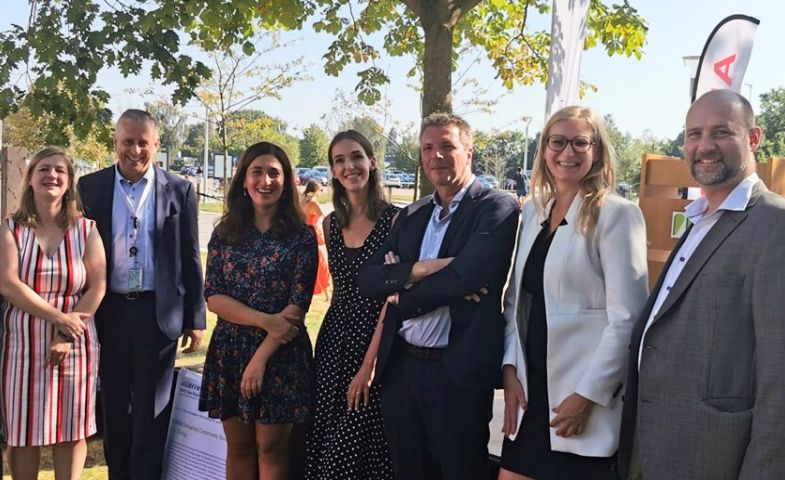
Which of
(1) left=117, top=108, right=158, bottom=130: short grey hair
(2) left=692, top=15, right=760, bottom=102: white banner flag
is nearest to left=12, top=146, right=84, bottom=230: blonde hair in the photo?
(1) left=117, top=108, right=158, bottom=130: short grey hair

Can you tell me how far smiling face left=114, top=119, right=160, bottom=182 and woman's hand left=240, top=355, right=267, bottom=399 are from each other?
56.9 inches

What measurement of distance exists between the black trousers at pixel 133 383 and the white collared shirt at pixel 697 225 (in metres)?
2.82

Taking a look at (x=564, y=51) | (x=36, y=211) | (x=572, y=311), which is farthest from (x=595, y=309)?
(x=564, y=51)

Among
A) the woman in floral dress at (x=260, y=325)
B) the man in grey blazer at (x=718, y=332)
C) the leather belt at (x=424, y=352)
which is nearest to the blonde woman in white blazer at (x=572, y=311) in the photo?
the man in grey blazer at (x=718, y=332)

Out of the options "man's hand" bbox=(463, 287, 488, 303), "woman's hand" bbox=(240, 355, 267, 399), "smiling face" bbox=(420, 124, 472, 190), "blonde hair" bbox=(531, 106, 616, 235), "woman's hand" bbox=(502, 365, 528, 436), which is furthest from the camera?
"woman's hand" bbox=(240, 355, 267, 399)

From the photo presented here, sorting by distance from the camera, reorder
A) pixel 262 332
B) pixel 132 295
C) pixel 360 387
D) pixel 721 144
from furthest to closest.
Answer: pixel 132 295, pixel 262 332, pixel 360 387, pixel 721 144

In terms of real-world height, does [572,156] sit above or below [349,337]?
above

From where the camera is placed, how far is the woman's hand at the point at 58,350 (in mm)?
3714

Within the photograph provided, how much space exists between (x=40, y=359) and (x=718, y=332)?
3.36 metres

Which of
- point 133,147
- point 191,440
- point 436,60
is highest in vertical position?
point 436,60

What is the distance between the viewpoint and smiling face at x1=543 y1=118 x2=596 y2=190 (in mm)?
2664

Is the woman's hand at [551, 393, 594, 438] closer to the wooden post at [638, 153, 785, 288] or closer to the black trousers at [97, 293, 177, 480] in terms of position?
the black trousers at [97, 293, 177, 480]

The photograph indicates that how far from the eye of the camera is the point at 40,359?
3736mm

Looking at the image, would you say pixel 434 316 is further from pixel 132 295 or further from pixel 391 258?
pixel 132 295
